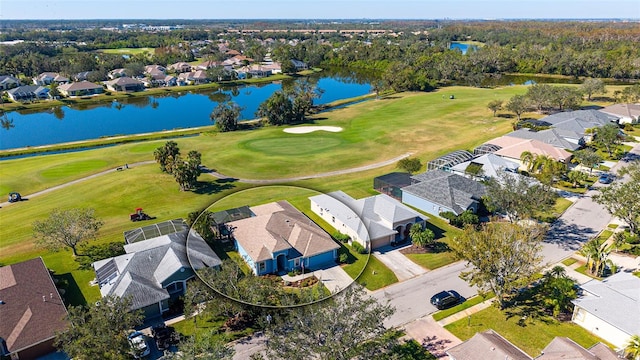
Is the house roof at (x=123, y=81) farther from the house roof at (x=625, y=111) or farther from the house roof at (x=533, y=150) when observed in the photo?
the house roof at (x=625, y=111)

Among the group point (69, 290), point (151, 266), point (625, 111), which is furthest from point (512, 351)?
point (625, 111)

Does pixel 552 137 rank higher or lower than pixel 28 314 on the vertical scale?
higher

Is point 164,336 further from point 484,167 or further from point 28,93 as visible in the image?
point 28,93

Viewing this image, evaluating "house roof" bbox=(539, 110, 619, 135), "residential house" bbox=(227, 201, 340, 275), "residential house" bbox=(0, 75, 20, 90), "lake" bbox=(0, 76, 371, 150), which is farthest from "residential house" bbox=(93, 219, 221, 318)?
"residential house" bbox=(0, 75, 20, 90)

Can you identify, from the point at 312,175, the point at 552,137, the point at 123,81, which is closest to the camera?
the point at 312,175

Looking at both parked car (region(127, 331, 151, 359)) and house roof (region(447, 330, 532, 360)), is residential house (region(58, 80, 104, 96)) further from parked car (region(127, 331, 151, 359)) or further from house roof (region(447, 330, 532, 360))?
house roof (region(447, 330, 532, 360))

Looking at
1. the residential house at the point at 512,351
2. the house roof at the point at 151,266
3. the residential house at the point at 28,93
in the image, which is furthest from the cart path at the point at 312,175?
the residential house at the point at 28,93
